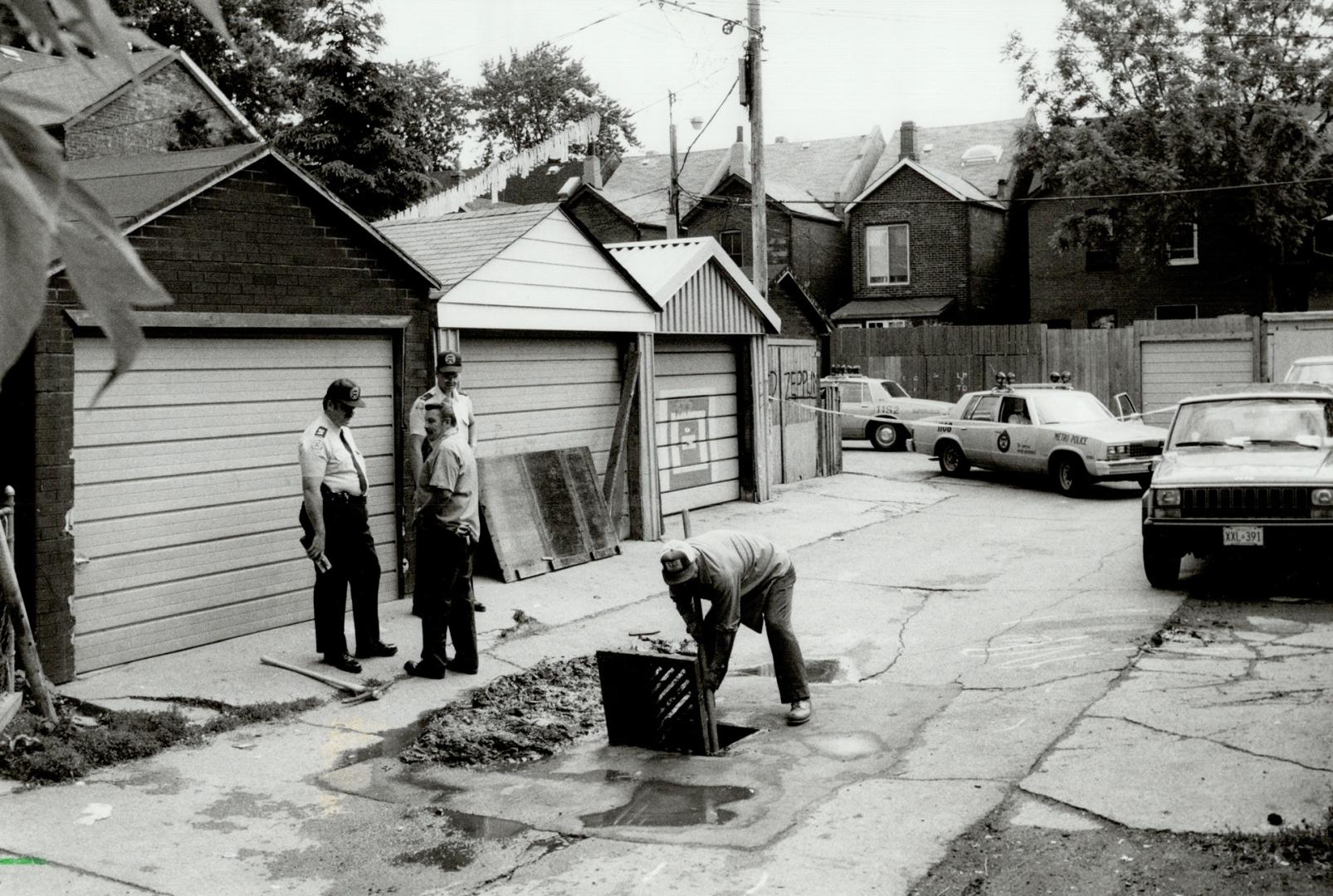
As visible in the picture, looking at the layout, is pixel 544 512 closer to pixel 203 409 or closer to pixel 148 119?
pixel 203 409

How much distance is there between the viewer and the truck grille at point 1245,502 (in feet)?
34.6

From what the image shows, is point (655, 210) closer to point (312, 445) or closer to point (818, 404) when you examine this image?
point (818, 404)

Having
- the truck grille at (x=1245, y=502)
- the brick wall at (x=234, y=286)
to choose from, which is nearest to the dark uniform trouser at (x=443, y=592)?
the brick wall at (x=234, y=286)

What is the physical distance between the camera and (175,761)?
Answer: 7.17 m

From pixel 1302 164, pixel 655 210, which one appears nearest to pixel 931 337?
pixel 1302 164

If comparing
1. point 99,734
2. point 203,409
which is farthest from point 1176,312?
point 99,734

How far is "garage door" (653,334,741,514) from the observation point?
15.9 m

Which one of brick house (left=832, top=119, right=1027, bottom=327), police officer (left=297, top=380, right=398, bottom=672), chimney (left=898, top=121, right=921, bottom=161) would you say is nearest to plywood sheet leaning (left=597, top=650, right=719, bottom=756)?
police officer (left=297, top=380, right=398, bottom=672)

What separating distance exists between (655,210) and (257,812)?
4019cm

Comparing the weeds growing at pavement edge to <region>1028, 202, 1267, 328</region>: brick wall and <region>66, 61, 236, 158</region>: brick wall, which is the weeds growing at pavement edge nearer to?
<region>66, 61, 236, 158</region>: brick wall

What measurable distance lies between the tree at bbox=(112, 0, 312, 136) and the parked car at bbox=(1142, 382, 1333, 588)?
27.0 metres

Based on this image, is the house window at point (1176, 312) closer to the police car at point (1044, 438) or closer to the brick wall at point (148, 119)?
the police car at point (1044, 438)

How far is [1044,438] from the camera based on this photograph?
19312 millimetres

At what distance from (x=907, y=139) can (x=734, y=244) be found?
6.67m
